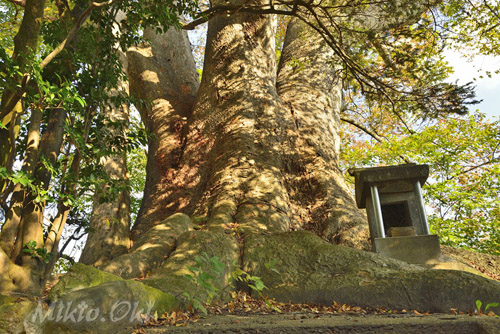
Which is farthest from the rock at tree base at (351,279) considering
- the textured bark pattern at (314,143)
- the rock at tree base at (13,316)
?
the rock at tree base at (13,316)

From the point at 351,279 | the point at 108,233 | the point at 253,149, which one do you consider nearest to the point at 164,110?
the point at 253,149

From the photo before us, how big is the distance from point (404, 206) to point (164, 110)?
4.77 m

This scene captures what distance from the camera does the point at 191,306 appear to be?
2.98 m

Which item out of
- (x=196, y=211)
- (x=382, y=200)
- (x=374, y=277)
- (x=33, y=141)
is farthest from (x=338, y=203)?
(x=33, y=141)

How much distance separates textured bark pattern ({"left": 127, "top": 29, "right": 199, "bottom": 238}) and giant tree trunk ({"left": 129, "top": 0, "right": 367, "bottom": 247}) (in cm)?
2

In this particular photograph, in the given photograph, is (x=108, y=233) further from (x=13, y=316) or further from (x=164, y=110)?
(x=13, y=316)

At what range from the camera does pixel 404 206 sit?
5.44m

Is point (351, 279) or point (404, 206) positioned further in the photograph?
point (404, 206)

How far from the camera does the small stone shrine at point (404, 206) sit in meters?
4.79

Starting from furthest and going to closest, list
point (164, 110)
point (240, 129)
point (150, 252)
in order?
point (164, 110)
point (240, 129)
point (150, 252)

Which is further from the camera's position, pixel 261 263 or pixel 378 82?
pixel 378 82

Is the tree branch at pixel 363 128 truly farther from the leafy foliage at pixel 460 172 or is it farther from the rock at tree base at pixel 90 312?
the rock at tree base at pixel 90 312

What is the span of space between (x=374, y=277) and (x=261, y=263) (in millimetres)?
1119

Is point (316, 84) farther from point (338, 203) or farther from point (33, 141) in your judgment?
point (33, 141)
